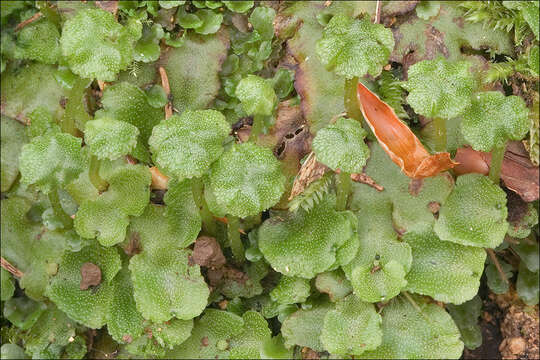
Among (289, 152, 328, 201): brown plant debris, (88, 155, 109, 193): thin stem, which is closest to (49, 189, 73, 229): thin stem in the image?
(88, 155, 109, 193): thin stem

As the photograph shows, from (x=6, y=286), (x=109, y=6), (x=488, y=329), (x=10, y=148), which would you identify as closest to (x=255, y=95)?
(x=109, y=6)

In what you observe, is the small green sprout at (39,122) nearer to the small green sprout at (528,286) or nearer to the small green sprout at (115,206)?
the small green sprout at (115,206)

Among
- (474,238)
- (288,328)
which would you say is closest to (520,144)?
(474,238)

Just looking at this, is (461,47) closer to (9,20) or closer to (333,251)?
(333,251)

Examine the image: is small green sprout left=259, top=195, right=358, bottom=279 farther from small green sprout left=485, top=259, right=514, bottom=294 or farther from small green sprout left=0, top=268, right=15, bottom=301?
small green sprout left=0, top=268, right=15, bottom=301

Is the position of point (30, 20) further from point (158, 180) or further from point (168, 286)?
point (168, 286)

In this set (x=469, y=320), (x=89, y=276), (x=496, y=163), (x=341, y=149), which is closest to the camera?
(x=341, y=149)

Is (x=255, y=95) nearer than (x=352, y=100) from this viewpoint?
Yes
